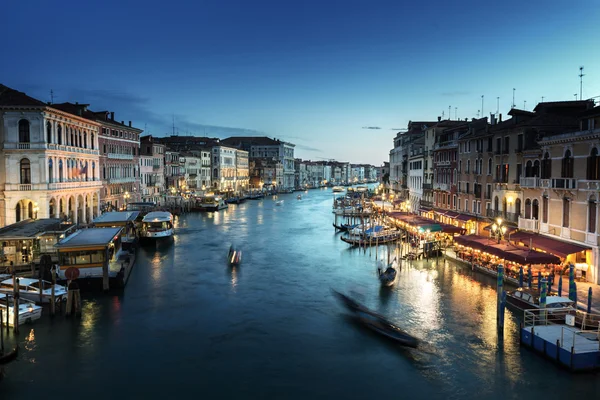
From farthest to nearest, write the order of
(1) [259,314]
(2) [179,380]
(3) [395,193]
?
(3) [395,193] < (1) [259,314] < (2) [179,380]

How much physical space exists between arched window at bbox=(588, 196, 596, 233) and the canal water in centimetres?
452

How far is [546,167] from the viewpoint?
21.5 metres

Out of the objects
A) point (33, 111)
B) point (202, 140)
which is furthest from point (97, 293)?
point (202, 140)

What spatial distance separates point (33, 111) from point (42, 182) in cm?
408

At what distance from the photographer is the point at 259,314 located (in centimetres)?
1788

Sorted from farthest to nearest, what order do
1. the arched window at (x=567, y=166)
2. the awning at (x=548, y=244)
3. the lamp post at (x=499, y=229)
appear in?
1. the lamp post at (x=499, y=229)
2. the arched window at (x=567, y=166)
3. the awning at (x=548, y=244)

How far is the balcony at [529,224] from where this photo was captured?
875 inches

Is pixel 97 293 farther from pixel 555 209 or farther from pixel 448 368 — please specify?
pixel 555 209

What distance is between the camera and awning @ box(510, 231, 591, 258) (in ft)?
61.4

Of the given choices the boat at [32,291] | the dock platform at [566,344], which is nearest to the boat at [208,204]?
the boat at [32,291]

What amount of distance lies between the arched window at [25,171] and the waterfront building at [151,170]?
86.1 feet

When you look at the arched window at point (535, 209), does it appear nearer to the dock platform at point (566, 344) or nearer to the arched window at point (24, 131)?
the dock platform at point (566, 344)

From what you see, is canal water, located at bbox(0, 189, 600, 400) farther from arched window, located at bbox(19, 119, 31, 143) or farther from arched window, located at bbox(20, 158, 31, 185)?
arched window, located at bbox(19, 119, 31, 143)

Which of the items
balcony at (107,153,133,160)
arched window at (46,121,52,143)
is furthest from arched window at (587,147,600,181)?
balcony at (107,153,133,160)
